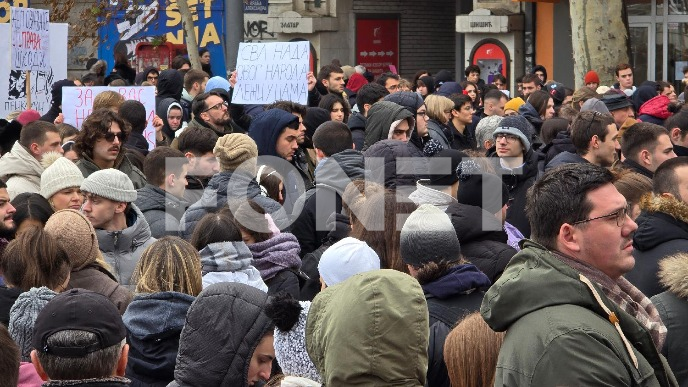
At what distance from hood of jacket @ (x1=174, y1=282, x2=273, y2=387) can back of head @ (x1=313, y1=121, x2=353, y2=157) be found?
356cm

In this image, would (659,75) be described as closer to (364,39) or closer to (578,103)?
(364,39)

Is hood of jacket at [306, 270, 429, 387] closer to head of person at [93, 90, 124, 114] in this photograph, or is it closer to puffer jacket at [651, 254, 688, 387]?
puffer jacket at [651, 254, 688, 387]

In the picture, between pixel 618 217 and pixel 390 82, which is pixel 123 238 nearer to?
pixel 618 217

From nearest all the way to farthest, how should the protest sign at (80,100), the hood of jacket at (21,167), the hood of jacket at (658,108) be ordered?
the hood of jacket at (21,167)
the protest sign at (80,100)
the hood of jacket at (658,108)

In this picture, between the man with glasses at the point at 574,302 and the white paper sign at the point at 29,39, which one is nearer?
the man with glasses at the point at 574,302

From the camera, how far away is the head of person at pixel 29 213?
560 centimetres

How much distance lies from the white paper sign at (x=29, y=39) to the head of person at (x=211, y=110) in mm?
3184

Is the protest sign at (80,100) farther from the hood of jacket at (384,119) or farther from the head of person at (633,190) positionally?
the head of person at (633,190)

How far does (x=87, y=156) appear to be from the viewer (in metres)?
7.25

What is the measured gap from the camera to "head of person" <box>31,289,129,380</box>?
3.29 metres

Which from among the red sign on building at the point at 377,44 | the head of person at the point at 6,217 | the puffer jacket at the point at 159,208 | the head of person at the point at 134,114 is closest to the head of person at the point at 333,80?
the head of person at the point at 134,114

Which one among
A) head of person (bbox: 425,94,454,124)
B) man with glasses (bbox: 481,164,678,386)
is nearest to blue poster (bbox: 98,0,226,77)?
head of person (bbox: 425,94,454,124)

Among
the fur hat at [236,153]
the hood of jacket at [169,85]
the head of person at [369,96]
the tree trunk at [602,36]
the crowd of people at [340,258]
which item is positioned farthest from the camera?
the tree trunk at [602,36]

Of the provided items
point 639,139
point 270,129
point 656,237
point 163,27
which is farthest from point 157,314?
point 163,27
